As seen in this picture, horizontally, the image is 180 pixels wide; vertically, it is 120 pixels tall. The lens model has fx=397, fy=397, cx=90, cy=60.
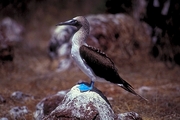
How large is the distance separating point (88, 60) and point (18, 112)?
5.89 feet

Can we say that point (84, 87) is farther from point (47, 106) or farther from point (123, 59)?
point (123, 59)

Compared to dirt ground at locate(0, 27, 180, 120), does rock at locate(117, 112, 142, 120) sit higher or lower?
higher

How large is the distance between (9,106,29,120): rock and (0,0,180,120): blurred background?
0.08 m

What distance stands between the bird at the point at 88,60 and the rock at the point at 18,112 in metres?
1.46

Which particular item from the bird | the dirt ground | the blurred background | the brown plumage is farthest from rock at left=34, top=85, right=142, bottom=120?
the blurred background

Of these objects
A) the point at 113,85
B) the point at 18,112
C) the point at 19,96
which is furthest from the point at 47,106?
the point at 113,85

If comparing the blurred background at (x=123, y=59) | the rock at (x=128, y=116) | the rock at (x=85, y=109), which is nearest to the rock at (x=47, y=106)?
the blurred background at (x=123, y=59)

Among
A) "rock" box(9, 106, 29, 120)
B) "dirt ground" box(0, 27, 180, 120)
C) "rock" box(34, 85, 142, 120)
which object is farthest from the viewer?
"dirt ground" box(0, 27, 180, 120)

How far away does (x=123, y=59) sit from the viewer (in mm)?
9938

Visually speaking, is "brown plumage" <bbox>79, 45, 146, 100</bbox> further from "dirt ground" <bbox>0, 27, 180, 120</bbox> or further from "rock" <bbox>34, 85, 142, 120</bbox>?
"dirt ground" <bbox>0, 27, 180, 120</bbox>

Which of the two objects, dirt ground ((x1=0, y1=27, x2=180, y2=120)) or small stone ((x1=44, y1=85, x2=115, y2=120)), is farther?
dirt ground ((x1=0, y1=27, x2=180, y2=120))

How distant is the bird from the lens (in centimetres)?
502

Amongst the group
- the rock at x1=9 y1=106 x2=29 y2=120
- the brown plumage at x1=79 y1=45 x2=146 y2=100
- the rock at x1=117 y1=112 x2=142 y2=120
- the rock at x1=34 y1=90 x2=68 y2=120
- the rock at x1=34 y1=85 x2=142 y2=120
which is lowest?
the rock at x1=9 y1=106 x2=29 y2=120

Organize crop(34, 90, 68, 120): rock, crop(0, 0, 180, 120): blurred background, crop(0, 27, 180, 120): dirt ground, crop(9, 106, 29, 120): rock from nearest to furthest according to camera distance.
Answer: crop(34, 90, 68, 120): rock < crop(9, 106, 29, 120): rock < crop(0, 27, 180, 120): dirt ground < crop(0, 0, 180, 120): blurred background
